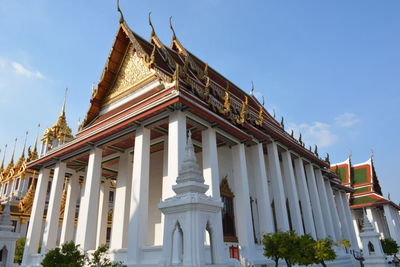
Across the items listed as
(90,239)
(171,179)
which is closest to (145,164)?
(171,179)

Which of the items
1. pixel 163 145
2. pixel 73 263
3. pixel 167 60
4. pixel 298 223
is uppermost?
pixel 167 60

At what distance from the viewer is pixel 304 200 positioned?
44.4ft

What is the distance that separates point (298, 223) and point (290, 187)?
4.86ft

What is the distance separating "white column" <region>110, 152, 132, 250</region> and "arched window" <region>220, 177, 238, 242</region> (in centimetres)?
301

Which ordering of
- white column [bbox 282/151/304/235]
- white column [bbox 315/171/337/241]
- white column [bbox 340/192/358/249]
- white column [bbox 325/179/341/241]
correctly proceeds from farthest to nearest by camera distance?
white column [bbox 340/192/358/249]
white column [bbox 325/179/341/241]
white column [bbox 315/171/337/241]
white column [bbox 282/151/304/235]

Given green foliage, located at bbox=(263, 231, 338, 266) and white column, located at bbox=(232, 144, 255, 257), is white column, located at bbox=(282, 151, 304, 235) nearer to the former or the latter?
white column, located at bbox=(232, 144, 255, 257)

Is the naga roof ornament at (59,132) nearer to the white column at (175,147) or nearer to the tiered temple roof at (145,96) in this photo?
the tiered temple roof at (145,96)

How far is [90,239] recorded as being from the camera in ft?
28.2

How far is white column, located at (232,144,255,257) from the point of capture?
28.9 feet

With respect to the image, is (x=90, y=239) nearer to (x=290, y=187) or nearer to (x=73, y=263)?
(x=73, y=263)

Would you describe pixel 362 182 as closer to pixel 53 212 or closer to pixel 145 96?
pixel 145 96

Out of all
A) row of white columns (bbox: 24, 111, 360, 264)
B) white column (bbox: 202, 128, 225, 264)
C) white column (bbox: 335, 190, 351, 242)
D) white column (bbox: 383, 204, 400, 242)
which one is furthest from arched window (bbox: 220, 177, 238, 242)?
white column (bbox: 383, 204, 400, 242)

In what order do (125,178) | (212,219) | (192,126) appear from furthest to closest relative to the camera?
(125,178)
(192,126)
(212,219)

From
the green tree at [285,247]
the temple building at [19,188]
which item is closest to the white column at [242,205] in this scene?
the green tree at [285,247]
